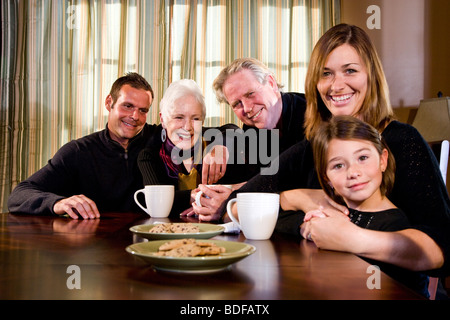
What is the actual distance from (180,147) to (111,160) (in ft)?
1.40

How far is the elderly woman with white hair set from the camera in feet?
7.03

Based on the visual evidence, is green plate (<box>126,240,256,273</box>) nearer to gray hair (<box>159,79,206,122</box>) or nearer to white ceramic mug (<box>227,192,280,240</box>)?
white ceramic mug (<box>227,192,280,240</box>)

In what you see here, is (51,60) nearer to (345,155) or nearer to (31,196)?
(31,196)

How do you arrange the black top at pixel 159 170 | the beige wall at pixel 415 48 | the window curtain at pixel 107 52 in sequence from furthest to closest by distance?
the window curtain at pixel 107 52 → the beige wall at pixel 415 48 → the black top at pixel 159 170

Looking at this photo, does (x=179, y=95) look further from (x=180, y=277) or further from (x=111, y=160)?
(x=180, y=277)

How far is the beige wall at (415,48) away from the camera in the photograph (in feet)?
11.4

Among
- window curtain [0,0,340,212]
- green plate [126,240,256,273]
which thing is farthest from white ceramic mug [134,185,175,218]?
window curtain [0,0,340,212]

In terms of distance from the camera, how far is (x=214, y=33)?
403 centimetres

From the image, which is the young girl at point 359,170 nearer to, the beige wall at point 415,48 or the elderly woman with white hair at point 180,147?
the elderly woman with white hair at point 180,147

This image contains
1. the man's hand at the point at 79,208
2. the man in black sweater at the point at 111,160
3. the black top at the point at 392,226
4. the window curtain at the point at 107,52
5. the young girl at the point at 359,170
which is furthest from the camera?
the window curtain at the point at 107,52

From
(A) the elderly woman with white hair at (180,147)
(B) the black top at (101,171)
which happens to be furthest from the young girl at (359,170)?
(B) the black top at (101,171)

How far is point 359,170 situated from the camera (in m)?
1.08

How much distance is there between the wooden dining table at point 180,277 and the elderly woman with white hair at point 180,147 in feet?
4.11
